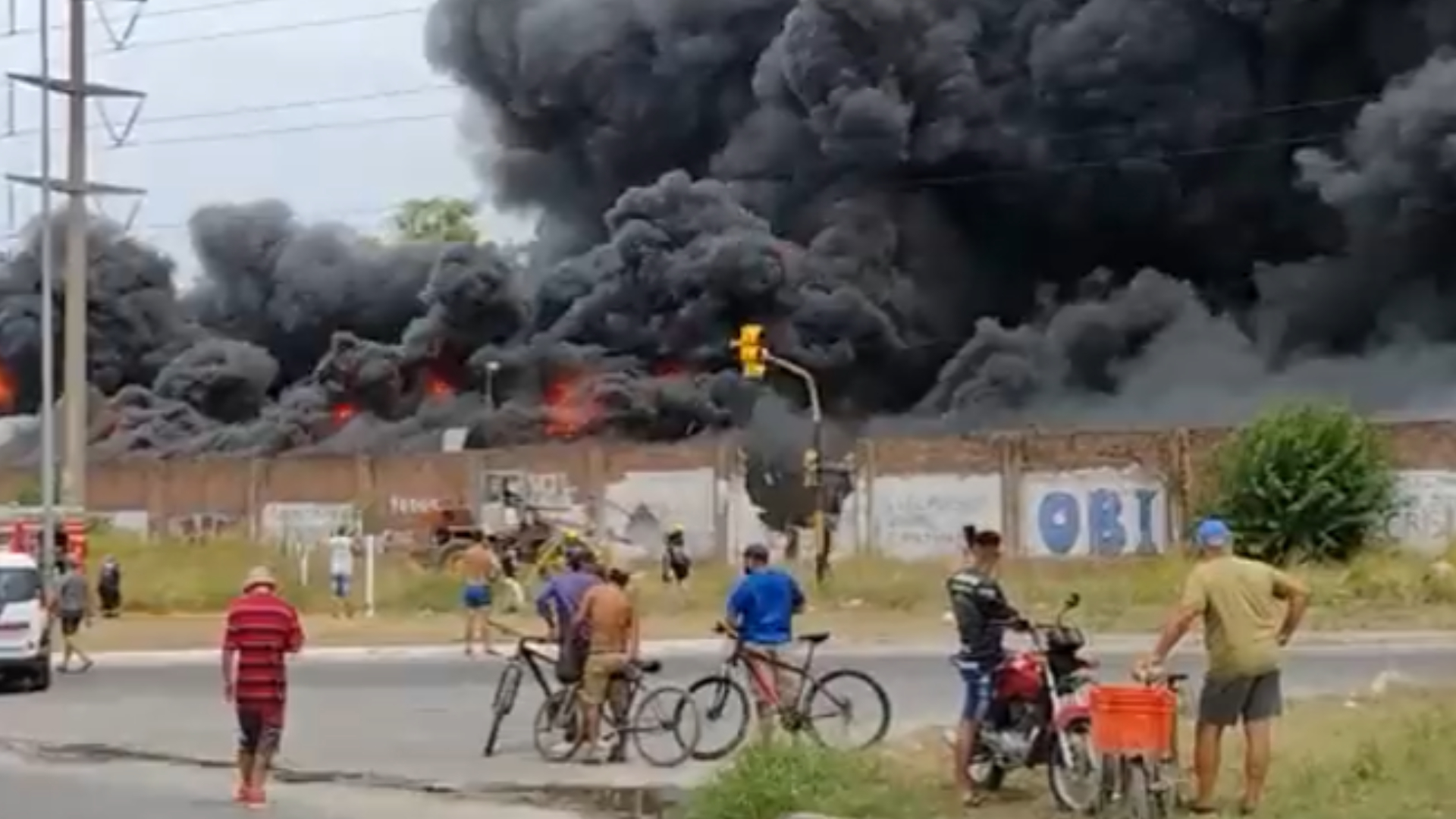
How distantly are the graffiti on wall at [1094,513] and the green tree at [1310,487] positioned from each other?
4.25m

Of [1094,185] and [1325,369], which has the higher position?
[1094,185]

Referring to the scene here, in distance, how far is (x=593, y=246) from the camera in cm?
7681

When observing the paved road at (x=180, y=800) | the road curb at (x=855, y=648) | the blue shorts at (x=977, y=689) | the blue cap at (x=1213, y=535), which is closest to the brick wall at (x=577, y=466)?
the road curb at (x=855, y=648)

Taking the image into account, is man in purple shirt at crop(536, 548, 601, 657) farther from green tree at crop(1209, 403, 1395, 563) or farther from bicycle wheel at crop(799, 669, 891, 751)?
green tree at crop(1209, 403, 1395, 563)

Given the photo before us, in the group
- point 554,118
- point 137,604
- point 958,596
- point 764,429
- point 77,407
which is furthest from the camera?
point 554,118

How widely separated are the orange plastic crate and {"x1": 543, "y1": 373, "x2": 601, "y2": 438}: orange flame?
2129 inches

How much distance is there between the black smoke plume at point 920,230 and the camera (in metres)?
61.5

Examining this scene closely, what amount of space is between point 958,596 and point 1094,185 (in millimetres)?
54064

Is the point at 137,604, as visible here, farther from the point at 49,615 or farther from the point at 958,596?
the point at 958,596

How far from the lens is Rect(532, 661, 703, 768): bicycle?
17.7m

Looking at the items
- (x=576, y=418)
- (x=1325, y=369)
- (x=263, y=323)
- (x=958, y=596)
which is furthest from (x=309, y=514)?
(x=958, y=596)

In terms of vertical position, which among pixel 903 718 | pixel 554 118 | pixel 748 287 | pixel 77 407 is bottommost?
pixel 903 718

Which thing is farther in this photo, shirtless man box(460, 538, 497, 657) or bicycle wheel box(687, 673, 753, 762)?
shirtless man box(460, 538, 497, 657)

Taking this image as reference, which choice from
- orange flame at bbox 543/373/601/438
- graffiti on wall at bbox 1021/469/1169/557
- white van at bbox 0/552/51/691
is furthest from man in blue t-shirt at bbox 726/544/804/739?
orange flame at bbox 543/373/601/438
